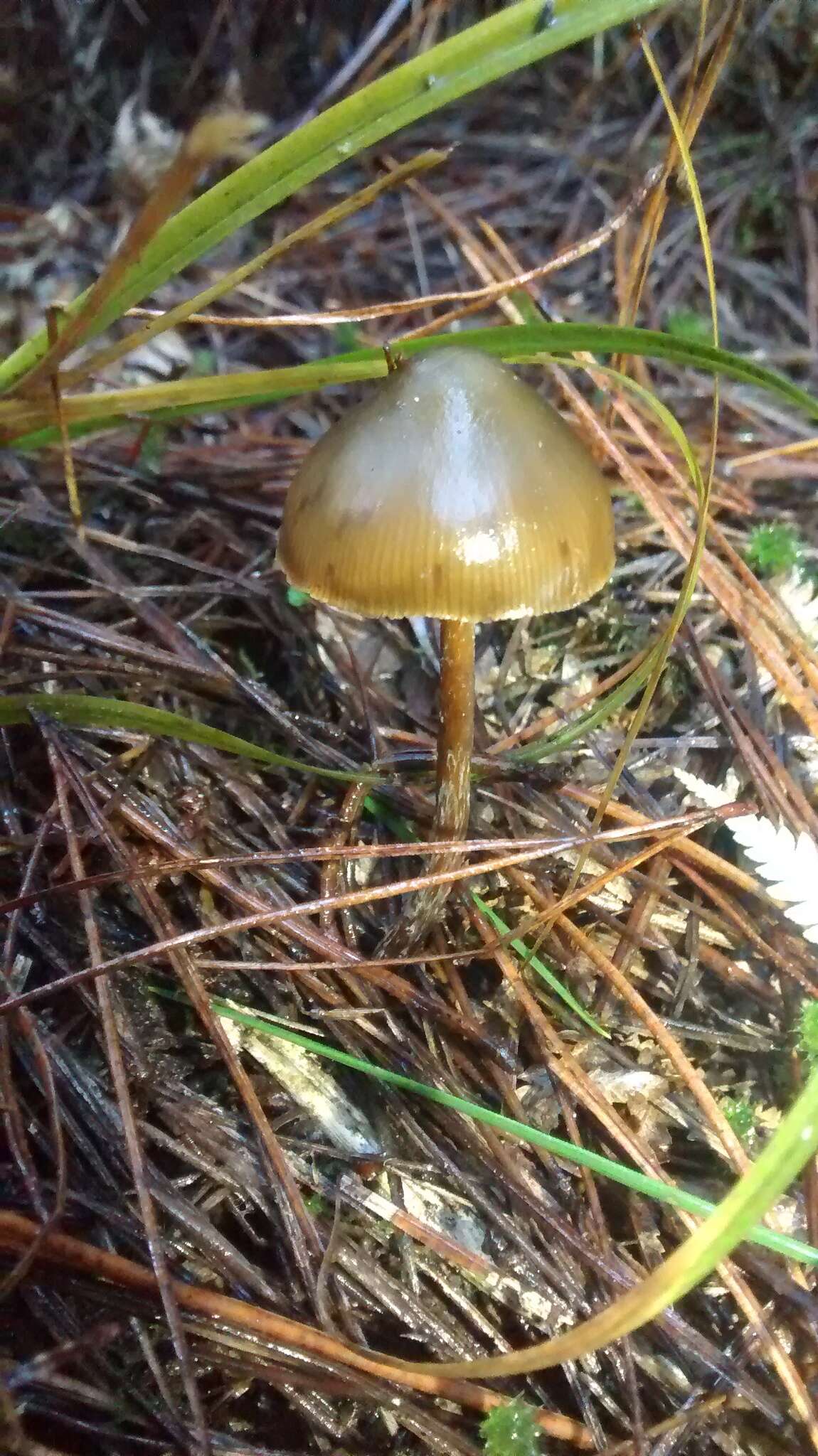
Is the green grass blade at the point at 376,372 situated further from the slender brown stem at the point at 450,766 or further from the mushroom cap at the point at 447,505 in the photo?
the slender brown stem at the point at 450,766

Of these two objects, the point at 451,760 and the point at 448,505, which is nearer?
the point at 448,505

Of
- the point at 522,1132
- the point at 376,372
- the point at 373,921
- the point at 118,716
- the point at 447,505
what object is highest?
the point at 376,372

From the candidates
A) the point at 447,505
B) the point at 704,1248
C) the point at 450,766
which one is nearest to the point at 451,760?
the point at 450,766

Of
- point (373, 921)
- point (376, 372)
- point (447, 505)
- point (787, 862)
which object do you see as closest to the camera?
point (447, 505)

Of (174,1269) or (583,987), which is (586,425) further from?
(174,1269)

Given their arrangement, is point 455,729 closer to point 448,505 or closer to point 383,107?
point 448,505

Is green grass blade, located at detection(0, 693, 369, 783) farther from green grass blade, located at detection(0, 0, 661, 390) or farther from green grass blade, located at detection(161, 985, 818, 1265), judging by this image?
green grass blade, located at detection(0, 0, 661, 390)

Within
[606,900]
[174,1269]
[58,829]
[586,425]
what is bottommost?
[174,1269]

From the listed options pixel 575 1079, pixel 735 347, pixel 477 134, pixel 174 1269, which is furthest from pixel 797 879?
pixel 477 134
